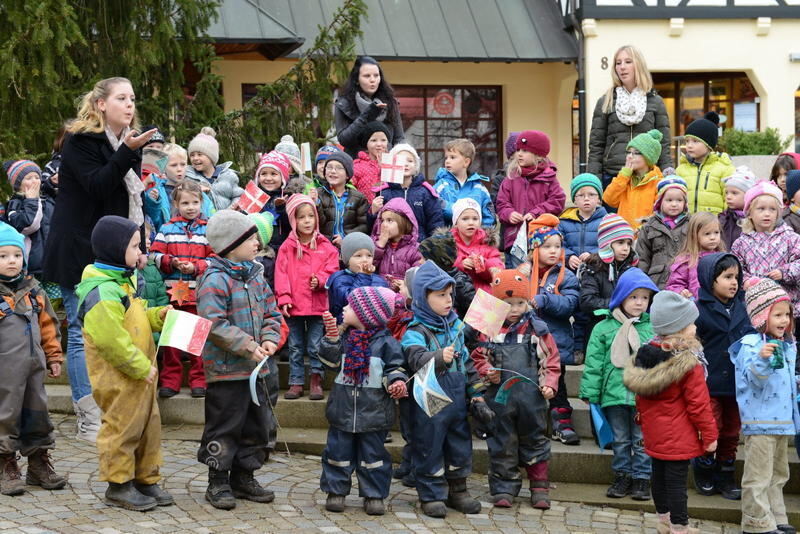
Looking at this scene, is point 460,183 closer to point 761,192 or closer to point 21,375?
point 761,192

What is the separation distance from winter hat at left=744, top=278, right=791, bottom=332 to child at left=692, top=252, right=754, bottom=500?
0.29 m

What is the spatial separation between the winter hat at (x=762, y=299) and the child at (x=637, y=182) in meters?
2.45

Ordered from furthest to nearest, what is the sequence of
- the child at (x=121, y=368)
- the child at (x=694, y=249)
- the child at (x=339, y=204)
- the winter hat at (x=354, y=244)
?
the child at (x=339, y=204)
the child at (x=694, y=249)
the winter hat at (x=354, y=244)
the child at (x=121, y=368)

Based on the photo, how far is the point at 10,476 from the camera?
20.8 ft

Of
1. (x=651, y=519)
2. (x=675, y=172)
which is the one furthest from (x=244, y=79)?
(x=651, y=519)

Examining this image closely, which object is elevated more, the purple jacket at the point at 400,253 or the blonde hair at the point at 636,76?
the blonde hair at the point at 636,76

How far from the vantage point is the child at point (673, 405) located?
245 inches

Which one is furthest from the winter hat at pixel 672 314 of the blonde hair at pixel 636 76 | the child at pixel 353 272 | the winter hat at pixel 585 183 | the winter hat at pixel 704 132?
the blonde hair at pixel 636 76

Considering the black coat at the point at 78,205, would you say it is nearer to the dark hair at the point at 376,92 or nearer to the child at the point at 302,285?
the child at the point at 302,285

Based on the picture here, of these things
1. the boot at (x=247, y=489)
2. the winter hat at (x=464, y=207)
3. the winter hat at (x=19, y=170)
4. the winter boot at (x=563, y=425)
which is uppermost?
the winter hat at (x=19, y=170)

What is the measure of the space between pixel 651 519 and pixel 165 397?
136 inches

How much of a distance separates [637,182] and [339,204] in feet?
8.17

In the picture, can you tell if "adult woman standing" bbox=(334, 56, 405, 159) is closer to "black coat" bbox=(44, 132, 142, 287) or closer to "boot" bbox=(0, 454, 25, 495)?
"black coat" bbox=(44, 132, 142, 287)

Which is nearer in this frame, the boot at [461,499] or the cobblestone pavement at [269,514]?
the cobblestone pavement at [269,514]
